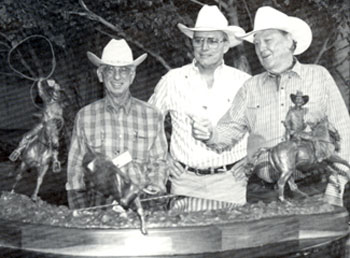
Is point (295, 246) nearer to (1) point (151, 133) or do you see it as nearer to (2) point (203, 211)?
(2) point (203, 211)

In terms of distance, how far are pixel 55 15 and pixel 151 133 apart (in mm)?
961

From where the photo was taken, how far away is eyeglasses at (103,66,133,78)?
87.8 inches

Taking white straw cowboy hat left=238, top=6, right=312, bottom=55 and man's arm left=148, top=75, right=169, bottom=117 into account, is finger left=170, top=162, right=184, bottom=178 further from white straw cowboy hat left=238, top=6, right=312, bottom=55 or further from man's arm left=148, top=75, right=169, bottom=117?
white straw cowboy hat left=238, top=6, right=312, bottom=55

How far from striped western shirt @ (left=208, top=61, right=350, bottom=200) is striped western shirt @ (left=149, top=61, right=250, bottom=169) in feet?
0.14

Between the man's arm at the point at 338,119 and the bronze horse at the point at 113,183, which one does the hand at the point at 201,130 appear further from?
the man's arm at the point at 338,119

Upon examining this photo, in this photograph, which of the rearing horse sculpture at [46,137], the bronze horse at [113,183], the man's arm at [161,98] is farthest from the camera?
the man's arm at [161,98]

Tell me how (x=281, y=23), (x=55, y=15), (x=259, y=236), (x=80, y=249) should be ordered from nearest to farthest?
1. (x=80, y=249)
2. (x=259, y=236)
3. (x=281, y=23)
4. (x=55, y=15)

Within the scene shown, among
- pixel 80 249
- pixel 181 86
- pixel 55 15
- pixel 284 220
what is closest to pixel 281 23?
pixel 181 86

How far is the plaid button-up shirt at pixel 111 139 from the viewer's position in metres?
2.27

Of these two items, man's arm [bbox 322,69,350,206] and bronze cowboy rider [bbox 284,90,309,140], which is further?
man's arm [bbox 322,69,350,206]

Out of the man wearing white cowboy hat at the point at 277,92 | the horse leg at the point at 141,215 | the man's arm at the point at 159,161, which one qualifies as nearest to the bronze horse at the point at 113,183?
the horse leg at the point at 141,215

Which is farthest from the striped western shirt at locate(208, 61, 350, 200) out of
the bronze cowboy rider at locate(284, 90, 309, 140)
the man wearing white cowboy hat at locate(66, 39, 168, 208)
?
the man wearing white cowboy hat at locate(66, 39, 168, 208)

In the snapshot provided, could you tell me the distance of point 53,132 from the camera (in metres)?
2.21

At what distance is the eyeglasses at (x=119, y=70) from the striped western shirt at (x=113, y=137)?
91 mm
